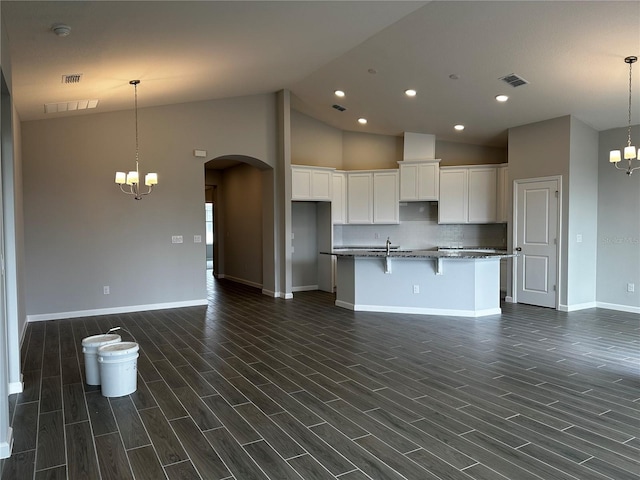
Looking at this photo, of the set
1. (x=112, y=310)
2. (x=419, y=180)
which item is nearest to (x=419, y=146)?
(x=419, y=180)

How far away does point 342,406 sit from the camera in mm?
3305

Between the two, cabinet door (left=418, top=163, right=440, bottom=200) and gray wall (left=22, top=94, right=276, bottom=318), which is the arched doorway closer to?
gray wall (left=22, top=94, right=276, bottom=318)

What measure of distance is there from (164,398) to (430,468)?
7.03 ft

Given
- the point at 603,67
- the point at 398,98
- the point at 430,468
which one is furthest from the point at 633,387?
the point at 398,98

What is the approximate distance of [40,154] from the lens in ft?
20.5

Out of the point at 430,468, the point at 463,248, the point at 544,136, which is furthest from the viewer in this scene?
the point at 463,248

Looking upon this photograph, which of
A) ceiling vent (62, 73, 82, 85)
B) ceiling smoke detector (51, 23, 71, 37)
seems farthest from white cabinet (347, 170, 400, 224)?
ceiling smoke detector (51, 23, 71, 37)

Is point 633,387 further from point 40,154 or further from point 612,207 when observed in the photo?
point 40,154

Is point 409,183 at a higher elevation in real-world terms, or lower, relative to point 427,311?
higher

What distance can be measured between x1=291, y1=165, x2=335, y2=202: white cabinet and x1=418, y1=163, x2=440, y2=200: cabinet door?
5.85 feet

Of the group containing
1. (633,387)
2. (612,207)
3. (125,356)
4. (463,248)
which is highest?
(612,207)

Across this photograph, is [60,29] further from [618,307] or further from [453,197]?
[618,307]

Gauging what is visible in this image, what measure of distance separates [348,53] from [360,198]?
3.56m

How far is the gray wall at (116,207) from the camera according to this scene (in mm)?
6297
